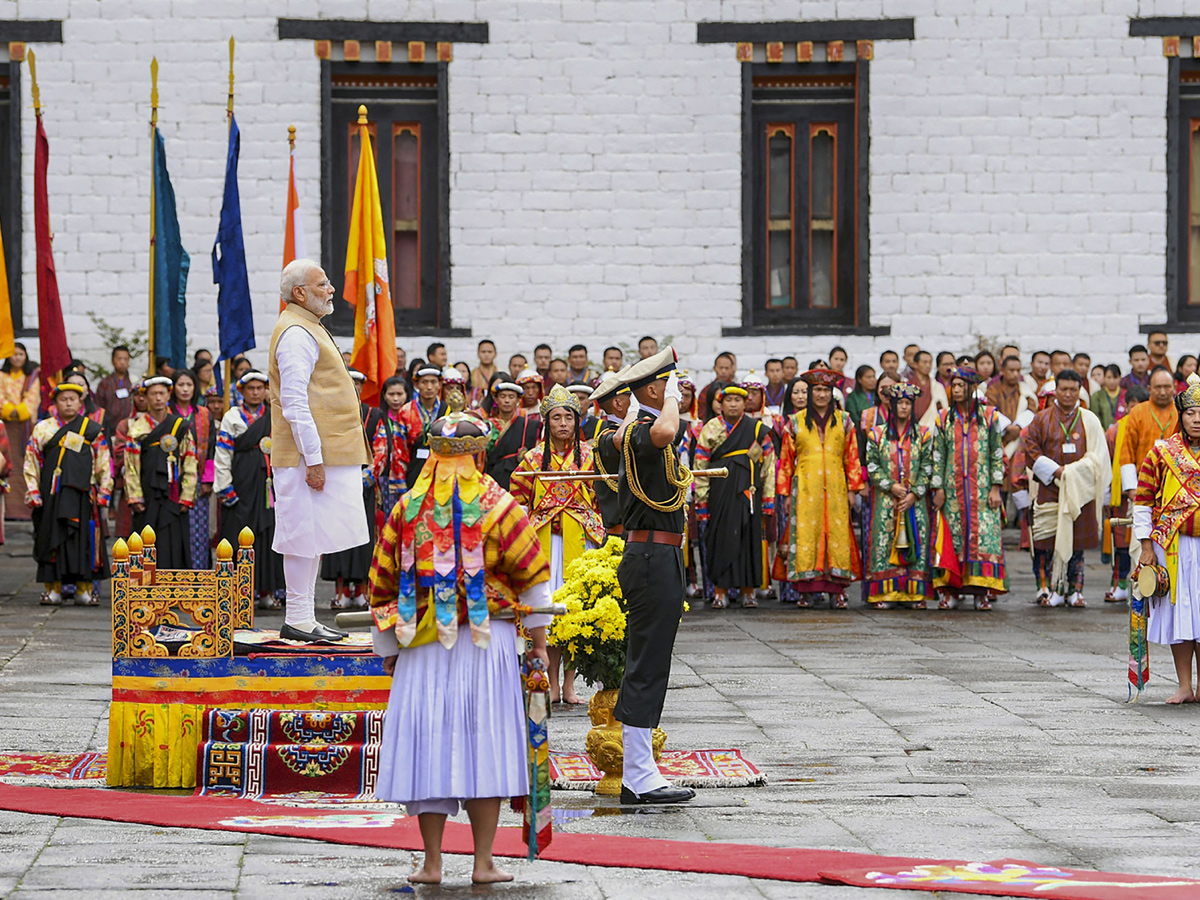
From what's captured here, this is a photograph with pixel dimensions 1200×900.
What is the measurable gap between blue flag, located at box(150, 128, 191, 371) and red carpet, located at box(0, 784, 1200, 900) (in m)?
7.93

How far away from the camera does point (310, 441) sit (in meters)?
7.73

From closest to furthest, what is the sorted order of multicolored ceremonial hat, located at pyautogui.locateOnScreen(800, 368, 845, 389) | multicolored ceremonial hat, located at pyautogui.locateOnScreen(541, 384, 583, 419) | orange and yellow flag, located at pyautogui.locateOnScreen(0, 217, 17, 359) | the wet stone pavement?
the wet stone pavement < multicolored ceremonial hat, located at pyautogui.locateOnScreen(541, 384, 583, 419) < orange and yellow flag, located at pyautogui.locateOnScreen(0, 217, 17, 359) < multicolored ceremonial hat, located at pyautogui.locateOnScreen(800, 368, 845, 389)

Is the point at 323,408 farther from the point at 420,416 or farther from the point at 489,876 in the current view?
the point at 420,416

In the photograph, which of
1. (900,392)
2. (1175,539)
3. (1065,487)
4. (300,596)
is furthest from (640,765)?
(1065,487)

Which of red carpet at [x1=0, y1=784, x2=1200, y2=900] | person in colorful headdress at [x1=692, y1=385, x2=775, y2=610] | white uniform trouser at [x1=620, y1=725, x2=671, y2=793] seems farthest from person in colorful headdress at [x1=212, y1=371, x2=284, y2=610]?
white uniform trouser at [x1=620, y1=725, x2=671, y2=793]

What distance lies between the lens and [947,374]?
17.6 metres

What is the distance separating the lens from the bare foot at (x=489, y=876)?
19.2ft

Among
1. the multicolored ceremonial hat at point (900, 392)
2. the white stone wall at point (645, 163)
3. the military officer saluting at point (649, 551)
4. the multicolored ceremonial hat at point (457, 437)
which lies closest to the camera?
the multicolored ceremonial hat at point (457, 437)

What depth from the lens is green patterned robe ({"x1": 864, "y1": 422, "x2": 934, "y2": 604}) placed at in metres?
14.8

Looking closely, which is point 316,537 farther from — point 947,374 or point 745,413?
point 947,374

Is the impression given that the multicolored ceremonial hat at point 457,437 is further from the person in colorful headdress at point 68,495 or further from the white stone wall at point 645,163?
the white stone wall at point 645,163

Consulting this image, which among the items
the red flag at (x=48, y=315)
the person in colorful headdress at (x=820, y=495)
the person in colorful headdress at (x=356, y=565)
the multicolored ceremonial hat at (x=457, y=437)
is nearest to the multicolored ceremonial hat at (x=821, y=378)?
the person in colorful headdress at (x=820, y=495)

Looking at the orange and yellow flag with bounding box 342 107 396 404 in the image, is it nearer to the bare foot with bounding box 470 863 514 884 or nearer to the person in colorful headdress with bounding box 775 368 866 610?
the person in colorful headdress with bounding box 775 368 866 610

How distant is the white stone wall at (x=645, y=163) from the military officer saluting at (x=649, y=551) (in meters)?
11.1
